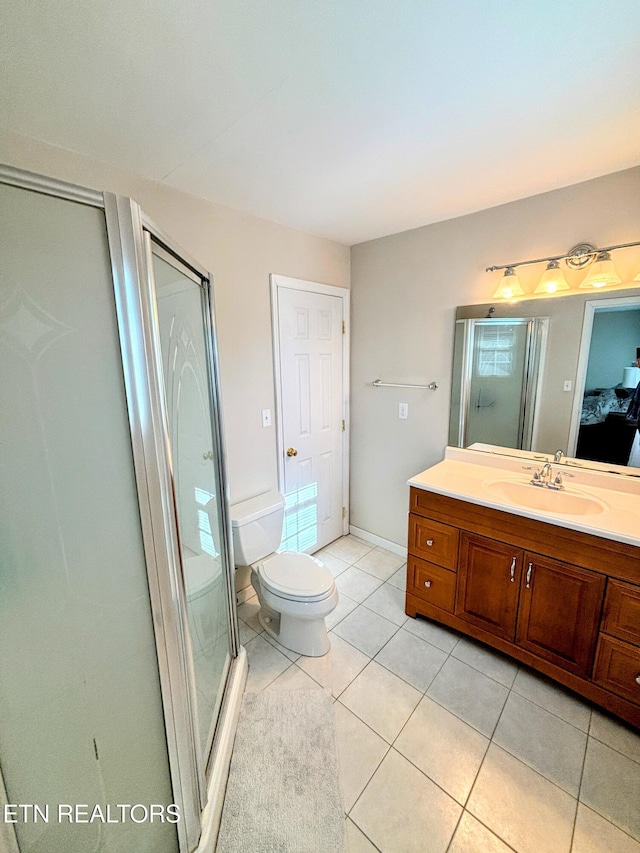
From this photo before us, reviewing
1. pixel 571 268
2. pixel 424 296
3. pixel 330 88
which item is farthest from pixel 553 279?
pixel 330 88

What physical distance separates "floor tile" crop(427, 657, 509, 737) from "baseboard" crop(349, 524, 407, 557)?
0.96m

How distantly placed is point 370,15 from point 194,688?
185 cm

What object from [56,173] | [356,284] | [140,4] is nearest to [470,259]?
[356,284]

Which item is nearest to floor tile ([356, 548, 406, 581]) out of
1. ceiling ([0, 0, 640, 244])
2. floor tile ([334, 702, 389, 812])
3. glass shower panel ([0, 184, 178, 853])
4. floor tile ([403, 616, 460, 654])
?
floor tile ([403, 616, 460, 654])

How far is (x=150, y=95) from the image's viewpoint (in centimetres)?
103

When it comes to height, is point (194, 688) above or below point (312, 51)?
below

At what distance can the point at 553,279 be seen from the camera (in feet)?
5.79

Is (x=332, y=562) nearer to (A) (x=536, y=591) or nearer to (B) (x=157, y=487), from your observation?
(A) (x=536, y=591)

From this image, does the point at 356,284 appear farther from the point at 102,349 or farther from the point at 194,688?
the point at 194,688

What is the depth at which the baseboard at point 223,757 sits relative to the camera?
108 cm

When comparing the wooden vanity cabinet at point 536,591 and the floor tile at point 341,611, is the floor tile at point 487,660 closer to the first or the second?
the wooden vanity cabinet at point 536,591

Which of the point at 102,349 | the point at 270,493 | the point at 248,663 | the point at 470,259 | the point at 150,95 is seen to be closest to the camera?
the point at 102,349

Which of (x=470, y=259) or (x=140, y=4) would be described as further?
(x=470, y=259)

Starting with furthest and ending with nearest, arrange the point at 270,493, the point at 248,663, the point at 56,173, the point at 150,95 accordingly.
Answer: the point at 270,493 < the point at 248,663 < the point at 56,173 < the point at 150,95
